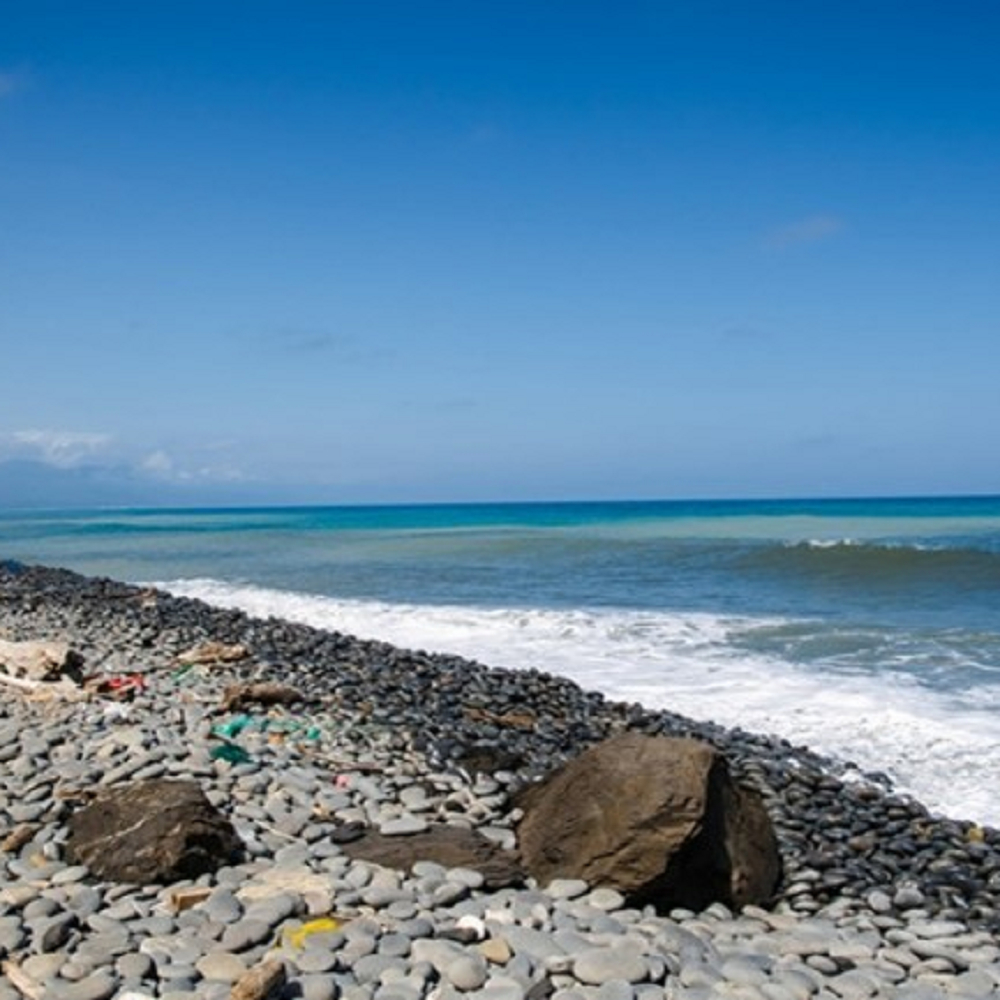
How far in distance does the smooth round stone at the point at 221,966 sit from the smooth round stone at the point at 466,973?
31.2 inches

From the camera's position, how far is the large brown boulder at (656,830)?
5355 mm

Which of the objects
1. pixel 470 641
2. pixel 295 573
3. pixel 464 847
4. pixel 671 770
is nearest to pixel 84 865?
pixel 464 847

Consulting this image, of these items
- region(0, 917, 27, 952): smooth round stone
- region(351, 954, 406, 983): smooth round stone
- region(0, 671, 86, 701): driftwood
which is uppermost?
region(0, 671, 86, 701): driftwood

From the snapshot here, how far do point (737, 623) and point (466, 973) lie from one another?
1313cm

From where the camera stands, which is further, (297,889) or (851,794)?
(851,794)

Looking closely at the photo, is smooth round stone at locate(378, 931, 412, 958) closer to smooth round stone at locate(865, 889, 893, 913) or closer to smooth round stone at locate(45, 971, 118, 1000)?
smooth round stone at locate(45, 971, 118, 1000)

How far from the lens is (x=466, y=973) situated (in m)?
4.26

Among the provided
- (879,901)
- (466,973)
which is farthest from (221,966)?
(879,901)

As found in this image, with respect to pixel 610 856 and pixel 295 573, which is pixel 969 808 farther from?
pixel 295 573

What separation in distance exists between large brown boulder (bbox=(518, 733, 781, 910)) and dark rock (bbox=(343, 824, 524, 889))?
0.18 meters

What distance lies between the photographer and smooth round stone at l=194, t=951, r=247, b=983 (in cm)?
419

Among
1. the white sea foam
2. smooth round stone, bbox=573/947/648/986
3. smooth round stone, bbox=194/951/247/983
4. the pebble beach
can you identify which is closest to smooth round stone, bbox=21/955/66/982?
the pebble beach

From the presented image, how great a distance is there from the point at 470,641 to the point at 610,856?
33.7 ft

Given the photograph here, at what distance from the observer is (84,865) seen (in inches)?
207
